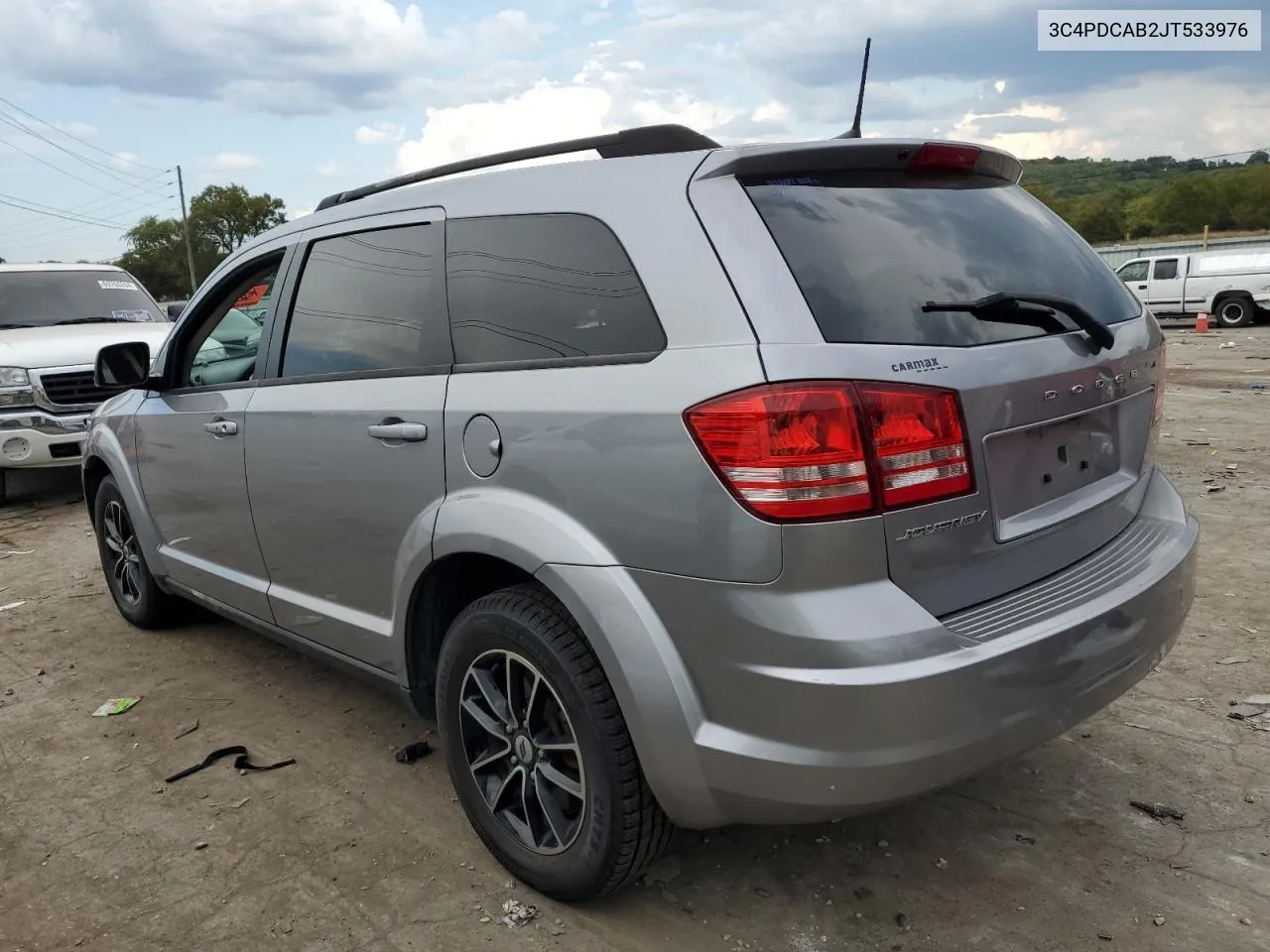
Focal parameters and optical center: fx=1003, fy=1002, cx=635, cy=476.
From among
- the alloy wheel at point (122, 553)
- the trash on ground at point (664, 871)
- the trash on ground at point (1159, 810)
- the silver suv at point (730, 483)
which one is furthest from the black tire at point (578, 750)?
the alloy wheel at point (122, 553)

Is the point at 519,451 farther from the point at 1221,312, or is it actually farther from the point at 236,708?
the point at 1221,312

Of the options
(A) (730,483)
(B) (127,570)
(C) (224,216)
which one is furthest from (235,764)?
(C) (224,216)

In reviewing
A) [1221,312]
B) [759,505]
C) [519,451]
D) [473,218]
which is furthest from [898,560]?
[1221,312]

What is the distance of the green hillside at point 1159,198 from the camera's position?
54.2m

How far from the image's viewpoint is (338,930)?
2.49 meters

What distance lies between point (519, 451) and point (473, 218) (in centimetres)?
74

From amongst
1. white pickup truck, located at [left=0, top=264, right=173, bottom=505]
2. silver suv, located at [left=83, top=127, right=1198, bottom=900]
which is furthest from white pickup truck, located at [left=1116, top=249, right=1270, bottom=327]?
silver suv, located at [left=83, top=127, right=1198, bottom=900]

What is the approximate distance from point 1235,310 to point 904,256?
22827 millimetres

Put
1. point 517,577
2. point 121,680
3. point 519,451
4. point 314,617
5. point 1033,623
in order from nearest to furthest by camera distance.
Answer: point 1033,623 → point 519,451 → point 517,577 → point 314,617 → point 121,680

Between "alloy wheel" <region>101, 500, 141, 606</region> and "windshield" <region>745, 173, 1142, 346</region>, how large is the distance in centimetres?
372

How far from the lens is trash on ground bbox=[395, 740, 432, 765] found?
336cm

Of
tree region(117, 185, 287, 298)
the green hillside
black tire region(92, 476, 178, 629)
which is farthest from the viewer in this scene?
tree region(117, 185, 287, 298)

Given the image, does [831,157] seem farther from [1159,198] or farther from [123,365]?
[1159,198]

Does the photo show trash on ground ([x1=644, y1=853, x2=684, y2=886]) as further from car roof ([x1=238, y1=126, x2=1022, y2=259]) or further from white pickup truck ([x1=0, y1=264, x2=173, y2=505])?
white pickup truck ([x1=0, y1=264, x2=173, y2=505])
